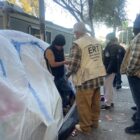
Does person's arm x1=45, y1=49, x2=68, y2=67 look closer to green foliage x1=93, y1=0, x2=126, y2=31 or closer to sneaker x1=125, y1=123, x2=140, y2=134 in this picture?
sneaker x1=125, y1=123, x2=140, y2=134

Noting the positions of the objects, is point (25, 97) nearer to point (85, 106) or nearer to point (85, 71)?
point (85, 71)

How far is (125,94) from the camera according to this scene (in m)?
10.0

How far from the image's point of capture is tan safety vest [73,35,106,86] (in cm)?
545

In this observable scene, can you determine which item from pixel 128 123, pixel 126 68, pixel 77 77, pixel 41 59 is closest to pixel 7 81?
pixel 41 59

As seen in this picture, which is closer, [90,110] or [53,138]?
[53,138]

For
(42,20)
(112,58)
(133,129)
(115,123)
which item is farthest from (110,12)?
(133,129)

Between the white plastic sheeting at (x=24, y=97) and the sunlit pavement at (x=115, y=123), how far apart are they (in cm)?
144

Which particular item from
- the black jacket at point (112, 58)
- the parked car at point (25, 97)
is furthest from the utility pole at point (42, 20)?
the parked car at point (25, 97)

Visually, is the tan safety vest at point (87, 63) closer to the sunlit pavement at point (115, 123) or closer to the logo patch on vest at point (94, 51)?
the logo patch on vest at point (94, 51)

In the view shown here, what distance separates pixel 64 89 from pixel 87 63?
1.88 ft

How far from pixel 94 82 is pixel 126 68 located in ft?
1.84

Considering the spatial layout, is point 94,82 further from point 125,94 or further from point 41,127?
point 125,94

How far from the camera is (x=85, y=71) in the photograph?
5.47 m

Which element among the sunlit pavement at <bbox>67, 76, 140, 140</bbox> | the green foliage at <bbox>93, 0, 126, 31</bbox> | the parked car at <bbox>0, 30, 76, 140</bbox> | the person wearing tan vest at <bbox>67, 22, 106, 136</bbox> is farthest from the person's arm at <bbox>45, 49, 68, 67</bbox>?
the green foliage at <bbox>93, 0, 126, 31</bbox>
